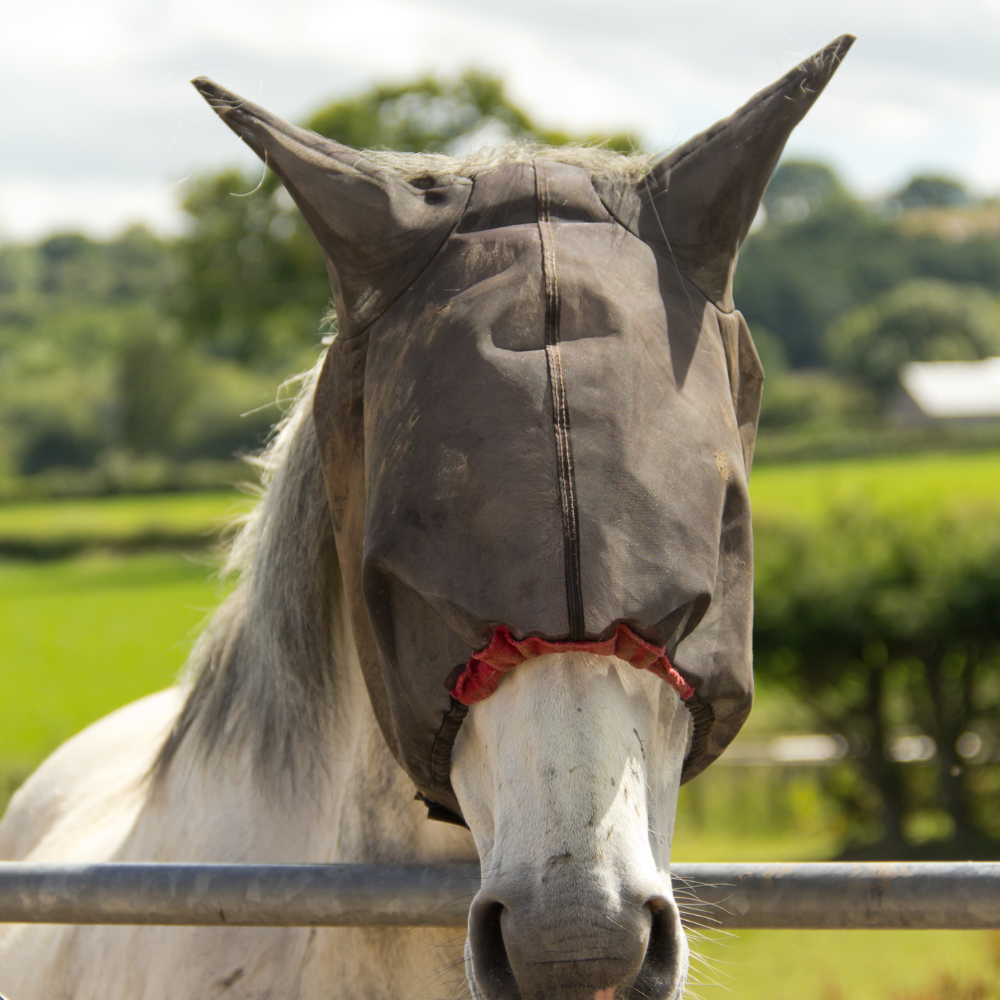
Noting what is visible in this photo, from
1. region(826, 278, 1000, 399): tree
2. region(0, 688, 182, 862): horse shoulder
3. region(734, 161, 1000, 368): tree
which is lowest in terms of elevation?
region(826, 278, 1000, 399): tree

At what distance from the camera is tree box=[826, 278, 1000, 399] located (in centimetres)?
6128

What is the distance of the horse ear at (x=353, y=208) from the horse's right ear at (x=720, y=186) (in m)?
0.25

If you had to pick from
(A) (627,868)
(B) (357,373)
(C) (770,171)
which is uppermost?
(C) (770,171)

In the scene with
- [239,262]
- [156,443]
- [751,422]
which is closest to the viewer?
[751,422]

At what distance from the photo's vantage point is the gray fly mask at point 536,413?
→ 3.98 ft

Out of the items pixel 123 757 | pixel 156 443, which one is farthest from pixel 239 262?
pixel 123 757

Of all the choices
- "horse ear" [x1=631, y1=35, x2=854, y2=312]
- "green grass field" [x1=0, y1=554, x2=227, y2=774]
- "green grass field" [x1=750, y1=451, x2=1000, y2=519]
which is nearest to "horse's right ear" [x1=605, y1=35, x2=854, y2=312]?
"horse ear" [x1=631, y1=35, x2=854, y2=312]

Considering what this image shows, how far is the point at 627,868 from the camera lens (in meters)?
1.16

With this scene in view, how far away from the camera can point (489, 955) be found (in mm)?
1199

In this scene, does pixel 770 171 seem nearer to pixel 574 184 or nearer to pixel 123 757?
pixel 574 184

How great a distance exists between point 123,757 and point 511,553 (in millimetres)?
1794

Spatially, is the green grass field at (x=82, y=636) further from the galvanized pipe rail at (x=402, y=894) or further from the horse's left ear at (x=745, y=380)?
the horse's left ear at (x=745, y=380)

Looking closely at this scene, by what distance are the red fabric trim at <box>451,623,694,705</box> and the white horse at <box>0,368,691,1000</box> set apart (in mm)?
22

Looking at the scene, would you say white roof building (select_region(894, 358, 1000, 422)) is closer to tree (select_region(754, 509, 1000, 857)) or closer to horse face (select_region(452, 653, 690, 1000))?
tree (select_region(754, 509, 1000, 857))
